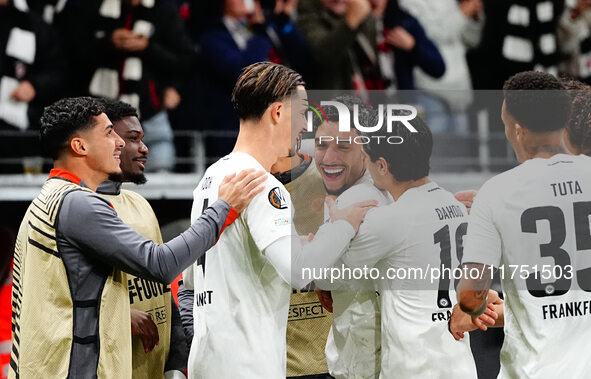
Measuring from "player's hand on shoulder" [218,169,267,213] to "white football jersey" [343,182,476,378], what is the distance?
1.84ft

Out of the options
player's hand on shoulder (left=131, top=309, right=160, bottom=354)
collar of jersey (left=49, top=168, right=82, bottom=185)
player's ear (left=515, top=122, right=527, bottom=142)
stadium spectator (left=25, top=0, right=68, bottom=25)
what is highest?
stadium spectator (left=25, top=0, right=68, bottom=25)

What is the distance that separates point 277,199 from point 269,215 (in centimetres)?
8

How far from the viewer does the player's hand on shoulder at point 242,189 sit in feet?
9.42

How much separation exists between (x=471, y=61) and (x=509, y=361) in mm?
3966

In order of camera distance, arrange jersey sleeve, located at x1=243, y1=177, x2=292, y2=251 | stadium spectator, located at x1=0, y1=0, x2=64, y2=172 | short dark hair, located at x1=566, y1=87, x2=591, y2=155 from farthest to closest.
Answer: stadium spectator, located at x1=0, y1=0, x2=64, y2=172 → short dark hair, located at x1=566, y1=87, x2=591, y2=155 → jersey sleeve, located at x1=243, y1=177, x2=292, y2=251

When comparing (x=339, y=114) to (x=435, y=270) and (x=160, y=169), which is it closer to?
(x=435, y=270)

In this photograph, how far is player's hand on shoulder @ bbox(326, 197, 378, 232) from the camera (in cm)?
314

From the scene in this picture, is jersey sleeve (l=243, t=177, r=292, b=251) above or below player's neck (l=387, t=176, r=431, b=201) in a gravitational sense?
below

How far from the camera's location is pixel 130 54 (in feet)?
18.5

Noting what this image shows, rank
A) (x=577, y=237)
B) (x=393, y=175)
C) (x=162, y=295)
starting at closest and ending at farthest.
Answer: (x=577, y=237) → (x=393, y=175) → (x=162, y=295)

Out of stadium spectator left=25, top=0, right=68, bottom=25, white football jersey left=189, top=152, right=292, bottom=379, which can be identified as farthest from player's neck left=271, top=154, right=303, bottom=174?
stadium spectator left=25, top=0, right=68, bottom=25

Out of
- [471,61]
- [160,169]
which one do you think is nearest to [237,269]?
[160,169]

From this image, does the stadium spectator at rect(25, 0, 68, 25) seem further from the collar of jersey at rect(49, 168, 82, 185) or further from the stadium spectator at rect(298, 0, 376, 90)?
the collar of jersey at rect(49, 168, 82, 185)

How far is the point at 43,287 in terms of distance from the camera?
9.39ft
